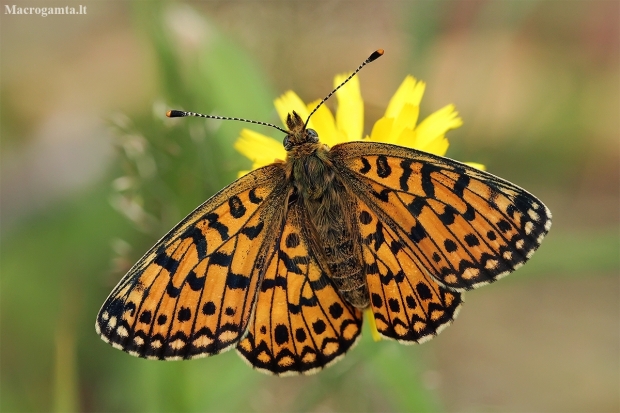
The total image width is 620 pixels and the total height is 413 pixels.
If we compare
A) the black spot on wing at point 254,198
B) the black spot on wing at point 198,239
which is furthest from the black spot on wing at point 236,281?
the black spot on wing at point 254,198

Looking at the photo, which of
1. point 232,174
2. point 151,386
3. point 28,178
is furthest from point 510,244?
point 28,178

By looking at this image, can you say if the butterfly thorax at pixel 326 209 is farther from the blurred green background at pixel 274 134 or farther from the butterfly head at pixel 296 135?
the blurred green background at pixel 274 134

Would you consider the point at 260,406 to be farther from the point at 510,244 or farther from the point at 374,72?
the point at 374,72

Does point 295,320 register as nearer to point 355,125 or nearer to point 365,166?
point 365,166

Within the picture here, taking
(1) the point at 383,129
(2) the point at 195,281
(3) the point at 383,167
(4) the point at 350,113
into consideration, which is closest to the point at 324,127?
(4) the point at 350,113

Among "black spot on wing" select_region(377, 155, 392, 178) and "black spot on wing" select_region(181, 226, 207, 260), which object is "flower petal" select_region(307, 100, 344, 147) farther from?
"black spot on wing" select_region(181, 226, 207, 260)
